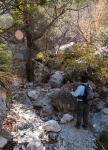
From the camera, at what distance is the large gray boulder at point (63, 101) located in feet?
20.5

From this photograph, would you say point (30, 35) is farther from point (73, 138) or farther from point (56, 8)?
point (73, 138)

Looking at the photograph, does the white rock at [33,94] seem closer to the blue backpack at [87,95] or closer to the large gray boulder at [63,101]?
the large gray boulder at [63,101]

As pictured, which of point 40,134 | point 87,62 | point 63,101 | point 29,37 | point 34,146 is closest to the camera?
point 34,146

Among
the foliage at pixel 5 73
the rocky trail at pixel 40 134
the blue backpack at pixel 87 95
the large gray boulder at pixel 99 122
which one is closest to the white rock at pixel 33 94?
the rocky trail at pixel 40 134

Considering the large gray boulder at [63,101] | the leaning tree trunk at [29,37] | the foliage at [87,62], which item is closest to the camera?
the large gray boulder at [63,101]

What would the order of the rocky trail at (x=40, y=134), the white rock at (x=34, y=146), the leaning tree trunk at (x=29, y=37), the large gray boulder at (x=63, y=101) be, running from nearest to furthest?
the white rock at (x=34, y=146) < the rocky trail at (x=40, y=134) < the large gray boulder at (x=63, y=101) < the leaning tree trunk at (x=29, y=37)

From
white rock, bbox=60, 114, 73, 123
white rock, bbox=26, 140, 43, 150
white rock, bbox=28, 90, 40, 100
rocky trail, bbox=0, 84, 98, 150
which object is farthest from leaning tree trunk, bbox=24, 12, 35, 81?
white rock, bbox=26, 140, 43, 150

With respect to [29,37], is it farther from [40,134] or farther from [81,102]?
[40,134]

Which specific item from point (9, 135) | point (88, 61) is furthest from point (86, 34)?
point (9, 135)

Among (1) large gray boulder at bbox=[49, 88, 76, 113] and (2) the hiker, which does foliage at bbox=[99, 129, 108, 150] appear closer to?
(2) the hiker

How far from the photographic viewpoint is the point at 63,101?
629 centimetres

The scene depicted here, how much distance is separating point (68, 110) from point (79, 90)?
1399 mm

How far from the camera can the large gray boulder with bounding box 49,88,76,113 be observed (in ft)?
20.5

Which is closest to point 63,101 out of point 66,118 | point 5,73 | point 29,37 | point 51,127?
point 66,118
